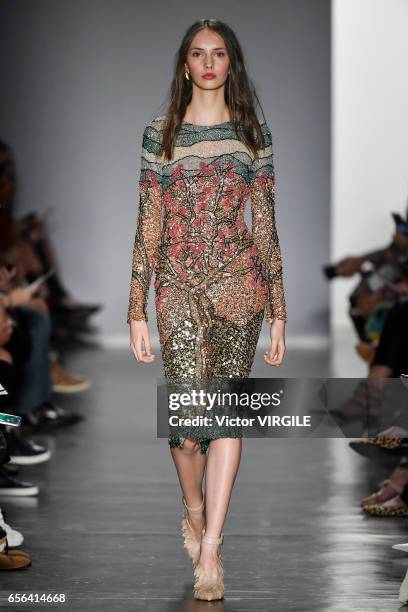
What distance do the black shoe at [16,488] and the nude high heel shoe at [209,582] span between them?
1287 mm

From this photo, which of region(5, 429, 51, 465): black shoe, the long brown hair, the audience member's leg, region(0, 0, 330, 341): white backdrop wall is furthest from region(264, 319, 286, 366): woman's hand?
region(0, 0, 330, 341): white backdrop wall

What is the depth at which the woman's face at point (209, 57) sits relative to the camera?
10.5 feet

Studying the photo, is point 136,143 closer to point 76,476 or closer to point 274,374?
point 274,374

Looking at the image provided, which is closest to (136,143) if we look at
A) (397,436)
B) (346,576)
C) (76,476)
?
(76,476)

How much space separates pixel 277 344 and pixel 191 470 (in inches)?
13.4

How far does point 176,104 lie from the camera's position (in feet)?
10.6

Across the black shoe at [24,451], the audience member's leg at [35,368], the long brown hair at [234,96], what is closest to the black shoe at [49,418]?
the audience member's leg at [35,368]

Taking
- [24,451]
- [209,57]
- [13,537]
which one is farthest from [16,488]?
[209,57]

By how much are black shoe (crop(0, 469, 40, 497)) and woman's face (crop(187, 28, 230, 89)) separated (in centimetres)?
162

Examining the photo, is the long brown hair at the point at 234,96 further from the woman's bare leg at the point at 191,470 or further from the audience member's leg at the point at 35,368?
the audience member's leg at the point at 35,368

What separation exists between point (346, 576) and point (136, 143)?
291 inches

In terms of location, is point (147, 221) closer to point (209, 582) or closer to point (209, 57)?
point (209, 57)

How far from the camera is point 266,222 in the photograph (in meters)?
3.25

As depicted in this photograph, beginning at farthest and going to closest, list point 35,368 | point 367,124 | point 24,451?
point 367,124
point 35,368
point 24,451
